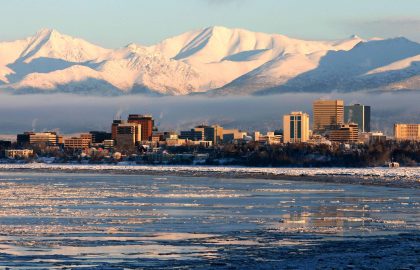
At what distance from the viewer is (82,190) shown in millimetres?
97812

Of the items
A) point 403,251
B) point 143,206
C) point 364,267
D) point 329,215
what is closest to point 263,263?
point 364,267

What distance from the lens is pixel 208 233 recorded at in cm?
5231

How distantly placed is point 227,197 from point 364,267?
45712 mm

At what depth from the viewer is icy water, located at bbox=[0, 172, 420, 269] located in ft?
138

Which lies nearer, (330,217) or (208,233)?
(208,233)

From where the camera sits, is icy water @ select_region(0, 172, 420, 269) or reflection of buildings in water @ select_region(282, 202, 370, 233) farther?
reflection of buildings in water @ select_region(282, 202, 370, 233)

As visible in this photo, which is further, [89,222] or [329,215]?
[329,215]

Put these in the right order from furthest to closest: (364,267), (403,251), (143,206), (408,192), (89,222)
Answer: (408,192) → (143,206) → (89,222) → (403,251) → (364,267)

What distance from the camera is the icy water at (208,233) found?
4216cm

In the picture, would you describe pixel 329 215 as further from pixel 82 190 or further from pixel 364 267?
pixel 82 190

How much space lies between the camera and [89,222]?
190 feet

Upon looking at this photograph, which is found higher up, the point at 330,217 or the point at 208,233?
the point at 330,217

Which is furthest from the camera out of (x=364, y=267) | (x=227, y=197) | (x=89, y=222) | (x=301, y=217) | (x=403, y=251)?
(x=227, y=197)

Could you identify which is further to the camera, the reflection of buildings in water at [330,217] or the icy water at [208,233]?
the reflection of buildings in water at [330,217]
